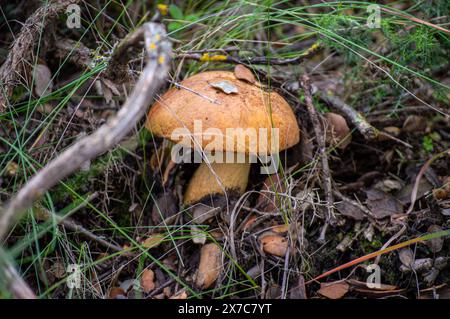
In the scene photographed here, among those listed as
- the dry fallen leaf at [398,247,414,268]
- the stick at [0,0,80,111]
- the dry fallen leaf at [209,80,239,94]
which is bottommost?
the dry fallen leaf at [398,247,414,268]

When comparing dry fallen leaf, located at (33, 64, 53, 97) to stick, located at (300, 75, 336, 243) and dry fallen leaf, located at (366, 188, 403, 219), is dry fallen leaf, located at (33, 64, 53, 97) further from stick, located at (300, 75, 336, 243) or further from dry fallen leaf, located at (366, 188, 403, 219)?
dry fallen leaf, located at (366, 188, 403, 219)

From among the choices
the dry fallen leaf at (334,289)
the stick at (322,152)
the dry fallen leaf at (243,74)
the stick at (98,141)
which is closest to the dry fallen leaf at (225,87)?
the dry fallen leaf at (243,74)

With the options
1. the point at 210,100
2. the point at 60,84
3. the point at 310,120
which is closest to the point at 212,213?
the point at 210,100

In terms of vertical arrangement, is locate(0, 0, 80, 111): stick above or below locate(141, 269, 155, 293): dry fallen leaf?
above

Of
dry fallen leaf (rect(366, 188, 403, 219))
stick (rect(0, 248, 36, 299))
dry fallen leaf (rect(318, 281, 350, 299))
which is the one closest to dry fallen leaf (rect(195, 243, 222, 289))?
dry fallen leaf (rect(318, 281, 350, 299))

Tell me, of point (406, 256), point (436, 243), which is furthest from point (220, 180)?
point (436, 243)

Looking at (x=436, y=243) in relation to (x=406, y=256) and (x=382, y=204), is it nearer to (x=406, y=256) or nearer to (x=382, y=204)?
(x=406, y=256)

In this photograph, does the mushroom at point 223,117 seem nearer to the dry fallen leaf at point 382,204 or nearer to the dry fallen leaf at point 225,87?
the dry fallen leaf at point 225,87
